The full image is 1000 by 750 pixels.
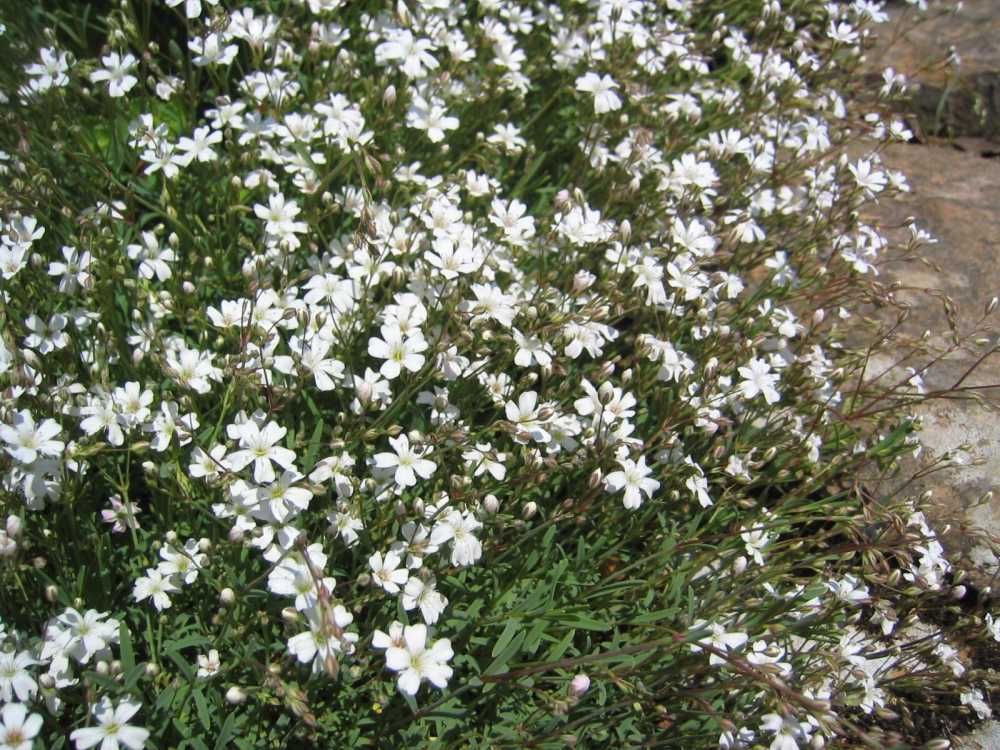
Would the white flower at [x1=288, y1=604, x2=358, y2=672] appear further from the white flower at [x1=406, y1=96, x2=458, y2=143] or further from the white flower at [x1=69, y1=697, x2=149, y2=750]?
the white flower at [x1=406, y1=96, x2=458, y2=143]

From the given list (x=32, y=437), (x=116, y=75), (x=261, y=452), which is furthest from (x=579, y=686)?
(x=116, y=75)

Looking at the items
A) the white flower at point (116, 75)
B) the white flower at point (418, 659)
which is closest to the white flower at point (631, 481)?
the white flower at point (418, 659)

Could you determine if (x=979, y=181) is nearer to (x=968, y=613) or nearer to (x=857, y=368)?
(x=857, y=368)

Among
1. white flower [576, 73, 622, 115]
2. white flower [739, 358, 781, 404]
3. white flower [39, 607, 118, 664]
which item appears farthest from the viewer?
white flower [576, 73, 622, 115]

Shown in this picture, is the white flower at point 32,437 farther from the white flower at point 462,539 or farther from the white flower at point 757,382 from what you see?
the white flower at point 757,382

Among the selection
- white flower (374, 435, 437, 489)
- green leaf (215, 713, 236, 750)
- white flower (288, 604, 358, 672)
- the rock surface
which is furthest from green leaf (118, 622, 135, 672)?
the rock surface

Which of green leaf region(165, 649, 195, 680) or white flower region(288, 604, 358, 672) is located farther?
green leaf region(165, 649, 195, 680)

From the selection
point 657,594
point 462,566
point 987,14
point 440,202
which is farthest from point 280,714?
point 987,14
